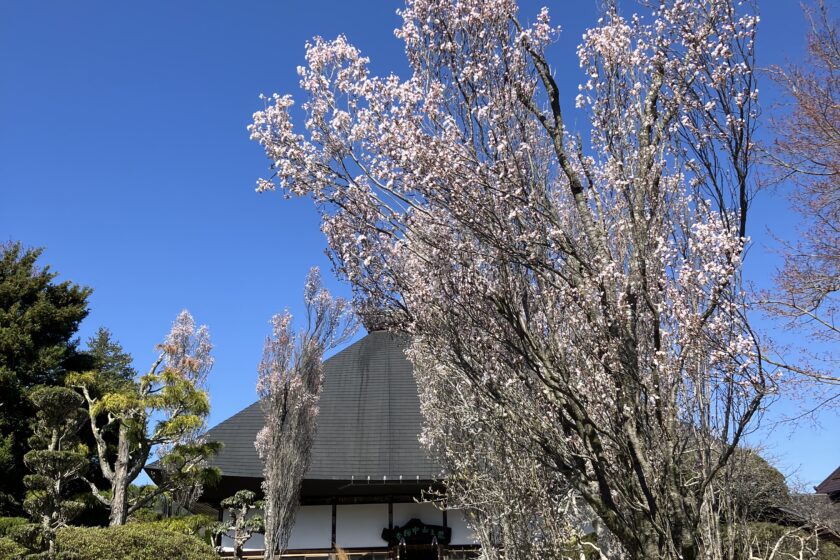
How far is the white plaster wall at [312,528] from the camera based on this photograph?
15273 millimetres

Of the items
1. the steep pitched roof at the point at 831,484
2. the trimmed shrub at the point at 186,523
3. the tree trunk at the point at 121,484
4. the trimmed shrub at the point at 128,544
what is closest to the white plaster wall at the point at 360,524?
the trimmed shrub at the point at 186,523

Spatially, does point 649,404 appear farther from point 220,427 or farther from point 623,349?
point 220,427

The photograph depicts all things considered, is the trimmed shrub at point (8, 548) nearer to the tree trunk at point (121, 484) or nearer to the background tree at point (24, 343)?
the tree trunk at point (121, 484)

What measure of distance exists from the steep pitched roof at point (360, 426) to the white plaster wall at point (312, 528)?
132cm

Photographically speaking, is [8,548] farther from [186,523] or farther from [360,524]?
[360,524]

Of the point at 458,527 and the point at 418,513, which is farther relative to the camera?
the point at 418,513

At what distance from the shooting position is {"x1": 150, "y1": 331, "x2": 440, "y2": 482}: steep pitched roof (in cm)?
1523

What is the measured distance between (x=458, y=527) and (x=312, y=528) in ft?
11.6

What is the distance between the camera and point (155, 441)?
12.8 m

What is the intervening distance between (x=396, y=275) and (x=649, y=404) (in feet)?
7.70

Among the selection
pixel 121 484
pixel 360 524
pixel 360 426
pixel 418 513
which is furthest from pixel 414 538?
pixel 121 484

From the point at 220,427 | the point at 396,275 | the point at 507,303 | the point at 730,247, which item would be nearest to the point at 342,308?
the point at 220,427

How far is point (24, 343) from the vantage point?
17.0m

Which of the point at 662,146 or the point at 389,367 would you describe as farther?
the point at 389,367
